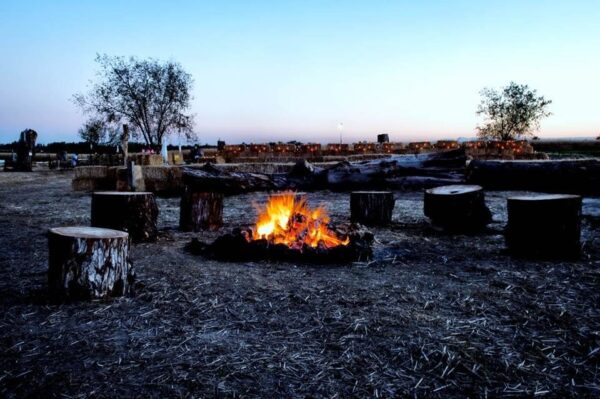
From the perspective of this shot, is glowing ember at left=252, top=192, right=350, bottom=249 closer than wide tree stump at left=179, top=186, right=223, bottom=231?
Yes

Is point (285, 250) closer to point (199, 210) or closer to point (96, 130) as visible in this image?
point (199, 210)

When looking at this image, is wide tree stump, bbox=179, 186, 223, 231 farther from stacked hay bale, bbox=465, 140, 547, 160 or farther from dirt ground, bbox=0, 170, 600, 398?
stacked hay bale, bbox=465, 140, 547, 160

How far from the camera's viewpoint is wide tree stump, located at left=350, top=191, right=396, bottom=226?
7.23 m

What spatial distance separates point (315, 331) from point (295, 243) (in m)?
2.20

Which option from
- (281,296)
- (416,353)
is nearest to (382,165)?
(281,296)

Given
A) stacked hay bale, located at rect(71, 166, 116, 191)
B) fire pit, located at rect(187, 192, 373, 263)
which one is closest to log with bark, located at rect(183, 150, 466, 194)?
stacked hay bale, located at rect(71, 166, 116, 191)

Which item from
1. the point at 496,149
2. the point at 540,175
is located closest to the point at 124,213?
the point at 540,175

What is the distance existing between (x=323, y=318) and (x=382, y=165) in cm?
925

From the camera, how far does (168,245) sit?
583cm

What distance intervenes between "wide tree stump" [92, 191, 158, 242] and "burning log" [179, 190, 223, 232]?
0.95 metres

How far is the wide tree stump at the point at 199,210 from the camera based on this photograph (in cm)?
691

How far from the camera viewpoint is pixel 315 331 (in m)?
2.96

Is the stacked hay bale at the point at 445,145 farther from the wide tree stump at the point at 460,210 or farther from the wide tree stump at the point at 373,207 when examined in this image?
the wide tree stump at the point at 460,210

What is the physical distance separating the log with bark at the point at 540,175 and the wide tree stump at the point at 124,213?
10.0 metres
